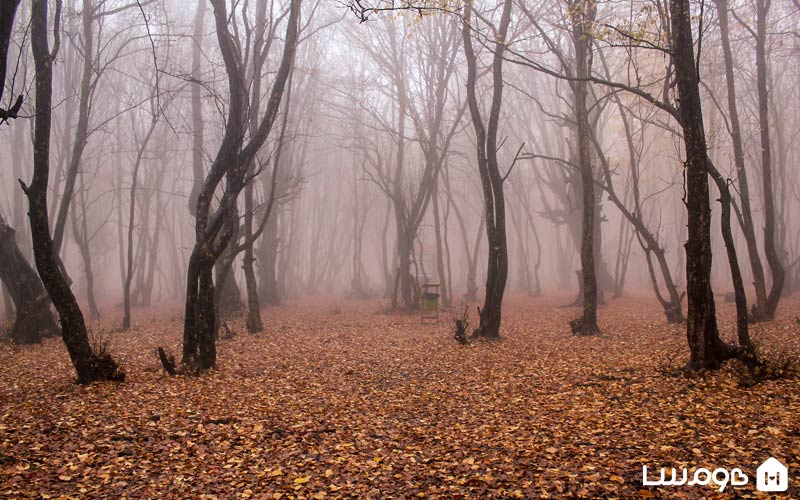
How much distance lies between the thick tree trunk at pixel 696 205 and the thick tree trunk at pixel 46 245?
7257mm

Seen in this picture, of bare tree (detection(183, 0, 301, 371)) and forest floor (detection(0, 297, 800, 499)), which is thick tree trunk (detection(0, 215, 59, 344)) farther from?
bare tree (detection(183, 0, 301, 371))

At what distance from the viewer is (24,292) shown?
11.0 metres

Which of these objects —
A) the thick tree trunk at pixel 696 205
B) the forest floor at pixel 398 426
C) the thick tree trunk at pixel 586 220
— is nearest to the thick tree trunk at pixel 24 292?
the forest floor at pixel 398 426

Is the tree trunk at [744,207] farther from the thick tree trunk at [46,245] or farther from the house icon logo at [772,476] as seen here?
the thick tree trunk at [46,245]

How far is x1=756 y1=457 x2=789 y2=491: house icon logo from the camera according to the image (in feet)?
11.9

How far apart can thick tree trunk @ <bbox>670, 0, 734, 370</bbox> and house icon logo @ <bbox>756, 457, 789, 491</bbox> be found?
8.68 ft

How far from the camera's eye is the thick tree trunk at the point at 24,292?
35.2 feet

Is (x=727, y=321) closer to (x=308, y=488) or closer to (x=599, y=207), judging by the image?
(x=599, y=207)

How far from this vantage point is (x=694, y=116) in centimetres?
642

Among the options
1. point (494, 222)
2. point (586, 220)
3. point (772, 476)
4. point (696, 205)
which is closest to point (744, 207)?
point (586, 220)

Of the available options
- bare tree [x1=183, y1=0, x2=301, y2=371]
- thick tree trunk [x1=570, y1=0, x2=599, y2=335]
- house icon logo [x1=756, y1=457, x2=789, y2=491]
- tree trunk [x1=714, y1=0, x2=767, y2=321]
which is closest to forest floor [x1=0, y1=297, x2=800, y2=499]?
house icon logo [x1=756, y1=457, x2=789, y2=491]

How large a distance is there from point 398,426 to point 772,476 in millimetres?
3158

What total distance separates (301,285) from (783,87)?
2612 centimetres

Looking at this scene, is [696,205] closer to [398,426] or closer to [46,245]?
[398,426]
